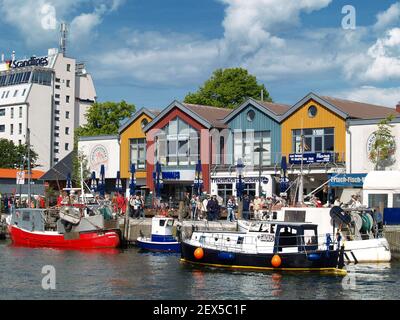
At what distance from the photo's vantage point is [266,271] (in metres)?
37.5

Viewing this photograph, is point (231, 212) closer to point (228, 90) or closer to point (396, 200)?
point (396, 200)

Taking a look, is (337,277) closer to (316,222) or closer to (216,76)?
(316,222)

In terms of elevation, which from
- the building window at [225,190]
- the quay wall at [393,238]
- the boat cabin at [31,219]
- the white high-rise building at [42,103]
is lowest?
the quay wall at [393,238]

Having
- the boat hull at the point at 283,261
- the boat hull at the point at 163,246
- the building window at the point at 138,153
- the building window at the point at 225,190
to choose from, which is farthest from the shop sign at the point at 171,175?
the boat hull at the point at 283,261

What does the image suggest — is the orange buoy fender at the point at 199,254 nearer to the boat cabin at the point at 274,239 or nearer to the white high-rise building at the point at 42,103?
the boat cabin at the point at 274,239

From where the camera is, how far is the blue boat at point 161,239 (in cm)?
4769

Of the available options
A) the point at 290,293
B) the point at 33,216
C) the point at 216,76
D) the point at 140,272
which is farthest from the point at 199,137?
the point at 290,293

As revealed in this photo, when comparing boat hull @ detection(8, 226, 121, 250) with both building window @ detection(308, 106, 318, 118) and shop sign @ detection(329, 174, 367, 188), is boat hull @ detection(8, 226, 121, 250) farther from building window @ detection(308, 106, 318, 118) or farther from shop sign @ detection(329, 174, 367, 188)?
building window @ detection(308, 106, 318, 118)

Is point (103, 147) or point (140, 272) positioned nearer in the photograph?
point (140, 272)

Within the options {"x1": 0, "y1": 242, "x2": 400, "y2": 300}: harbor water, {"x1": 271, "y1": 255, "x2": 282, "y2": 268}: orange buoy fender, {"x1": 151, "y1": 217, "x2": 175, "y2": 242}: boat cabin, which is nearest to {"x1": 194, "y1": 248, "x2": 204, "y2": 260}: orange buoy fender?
{"x1": 0, "y1": 242, "x2": 400, "y2": 300}: harbor water

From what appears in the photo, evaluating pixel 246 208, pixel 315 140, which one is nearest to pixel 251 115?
pixel 315 140

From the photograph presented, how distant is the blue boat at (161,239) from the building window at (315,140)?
50.0 feet

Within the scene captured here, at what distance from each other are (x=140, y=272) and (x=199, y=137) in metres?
27.6
